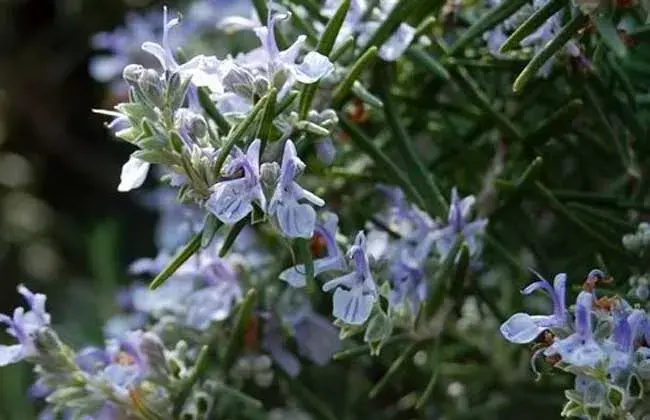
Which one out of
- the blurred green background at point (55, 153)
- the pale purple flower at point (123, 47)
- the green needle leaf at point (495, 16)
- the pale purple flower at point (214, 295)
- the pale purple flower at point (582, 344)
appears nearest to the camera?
the pale purple flower at point (582, 344)

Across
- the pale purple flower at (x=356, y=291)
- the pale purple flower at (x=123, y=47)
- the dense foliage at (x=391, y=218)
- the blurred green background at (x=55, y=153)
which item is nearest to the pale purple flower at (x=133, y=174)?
the dense foliage at (x=391, y=218)

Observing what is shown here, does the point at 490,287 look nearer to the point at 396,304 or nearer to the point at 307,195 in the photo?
the point at 396,304

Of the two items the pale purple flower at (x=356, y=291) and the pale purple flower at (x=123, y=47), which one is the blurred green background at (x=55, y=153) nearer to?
the pale purple flower at (x=123, y=47)

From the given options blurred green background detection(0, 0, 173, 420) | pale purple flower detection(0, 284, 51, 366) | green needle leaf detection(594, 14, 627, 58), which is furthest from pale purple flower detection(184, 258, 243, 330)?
blurred green background detection(0, 0, 173, 420)

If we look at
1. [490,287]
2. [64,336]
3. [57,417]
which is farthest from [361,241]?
[64,336]

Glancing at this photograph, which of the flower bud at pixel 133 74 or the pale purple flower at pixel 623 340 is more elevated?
the flower bud at pixel 133 74

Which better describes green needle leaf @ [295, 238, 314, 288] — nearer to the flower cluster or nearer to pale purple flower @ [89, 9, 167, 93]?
the flower cluster

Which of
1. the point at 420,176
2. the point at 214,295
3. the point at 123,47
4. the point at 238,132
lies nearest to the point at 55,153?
the point at 123,47
